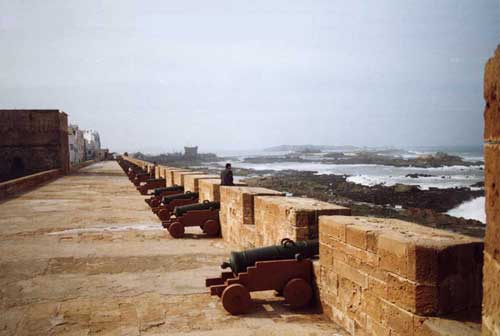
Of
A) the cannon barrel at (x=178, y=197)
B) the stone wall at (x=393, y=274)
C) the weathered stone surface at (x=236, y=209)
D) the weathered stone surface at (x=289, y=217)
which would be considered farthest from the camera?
the cannon barrel at (x=178, y=197)

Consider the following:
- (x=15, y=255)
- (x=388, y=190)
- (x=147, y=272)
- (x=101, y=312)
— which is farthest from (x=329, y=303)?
(x=388, y=190)

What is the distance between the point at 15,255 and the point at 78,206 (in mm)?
5523

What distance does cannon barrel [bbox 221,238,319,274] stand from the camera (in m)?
4.03

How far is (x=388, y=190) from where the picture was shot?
29.2 meters

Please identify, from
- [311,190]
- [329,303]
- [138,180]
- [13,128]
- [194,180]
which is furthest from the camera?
[311,190]

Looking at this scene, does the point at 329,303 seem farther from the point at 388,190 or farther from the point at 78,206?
the point at 388,190

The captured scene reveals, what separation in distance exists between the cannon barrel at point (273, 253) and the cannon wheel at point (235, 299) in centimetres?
20

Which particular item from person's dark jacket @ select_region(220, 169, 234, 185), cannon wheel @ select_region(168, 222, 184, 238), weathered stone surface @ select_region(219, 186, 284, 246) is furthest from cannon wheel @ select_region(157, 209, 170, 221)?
weathered stone surface @ select_region(219, 186, 284, 246)

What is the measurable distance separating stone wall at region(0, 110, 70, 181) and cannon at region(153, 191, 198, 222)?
73.8 feet

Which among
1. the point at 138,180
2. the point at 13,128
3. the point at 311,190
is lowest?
the point at 311,190

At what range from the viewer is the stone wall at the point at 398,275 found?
102 inches

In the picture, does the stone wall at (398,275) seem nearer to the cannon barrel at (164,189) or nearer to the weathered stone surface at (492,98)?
the weathered stone surface at (492,98)

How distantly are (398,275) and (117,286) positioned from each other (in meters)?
3.02

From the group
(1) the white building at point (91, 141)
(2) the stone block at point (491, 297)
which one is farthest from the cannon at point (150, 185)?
(1) the white building at point (91, 141)
